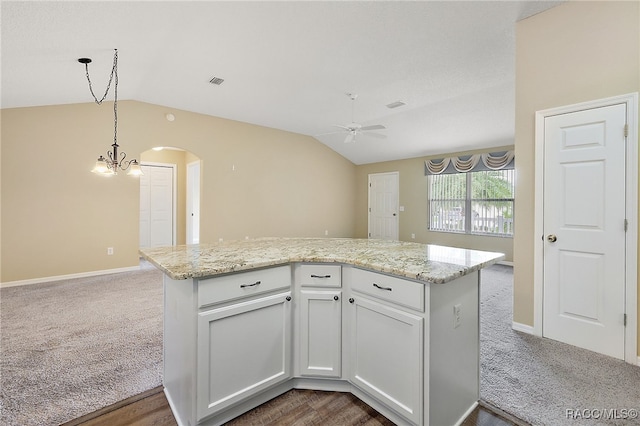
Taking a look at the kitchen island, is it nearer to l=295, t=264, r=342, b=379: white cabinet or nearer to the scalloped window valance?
l=295, t=264, r=342, b=379: white cabinet

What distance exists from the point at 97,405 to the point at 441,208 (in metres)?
6.70

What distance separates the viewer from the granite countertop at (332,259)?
1388mm

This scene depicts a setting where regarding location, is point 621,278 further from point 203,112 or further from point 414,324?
point 203,112

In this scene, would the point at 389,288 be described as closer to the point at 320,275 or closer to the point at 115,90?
the point at 320,275

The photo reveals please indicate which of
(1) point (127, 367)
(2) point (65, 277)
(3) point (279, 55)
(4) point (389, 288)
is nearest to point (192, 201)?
(2) point (65, 277)

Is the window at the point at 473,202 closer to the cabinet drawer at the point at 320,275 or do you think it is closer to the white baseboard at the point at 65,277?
the cabinet drawer at the point at 320,275

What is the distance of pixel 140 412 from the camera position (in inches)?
64.5

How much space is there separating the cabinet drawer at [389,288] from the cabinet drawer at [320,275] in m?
0.10

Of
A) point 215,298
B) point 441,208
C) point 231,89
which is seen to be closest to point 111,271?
point 231,89

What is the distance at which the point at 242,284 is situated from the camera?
155 cm

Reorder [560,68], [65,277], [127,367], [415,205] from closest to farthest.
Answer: [127,367]
[560,68]
[65,277]
[415,205]

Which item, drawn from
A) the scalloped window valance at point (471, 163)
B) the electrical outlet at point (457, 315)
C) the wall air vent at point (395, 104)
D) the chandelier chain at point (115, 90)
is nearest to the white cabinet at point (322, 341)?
the electrical outlet at point (457, 315)

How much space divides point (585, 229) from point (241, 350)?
9.25 feet

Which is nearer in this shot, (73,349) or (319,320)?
(319,320)
